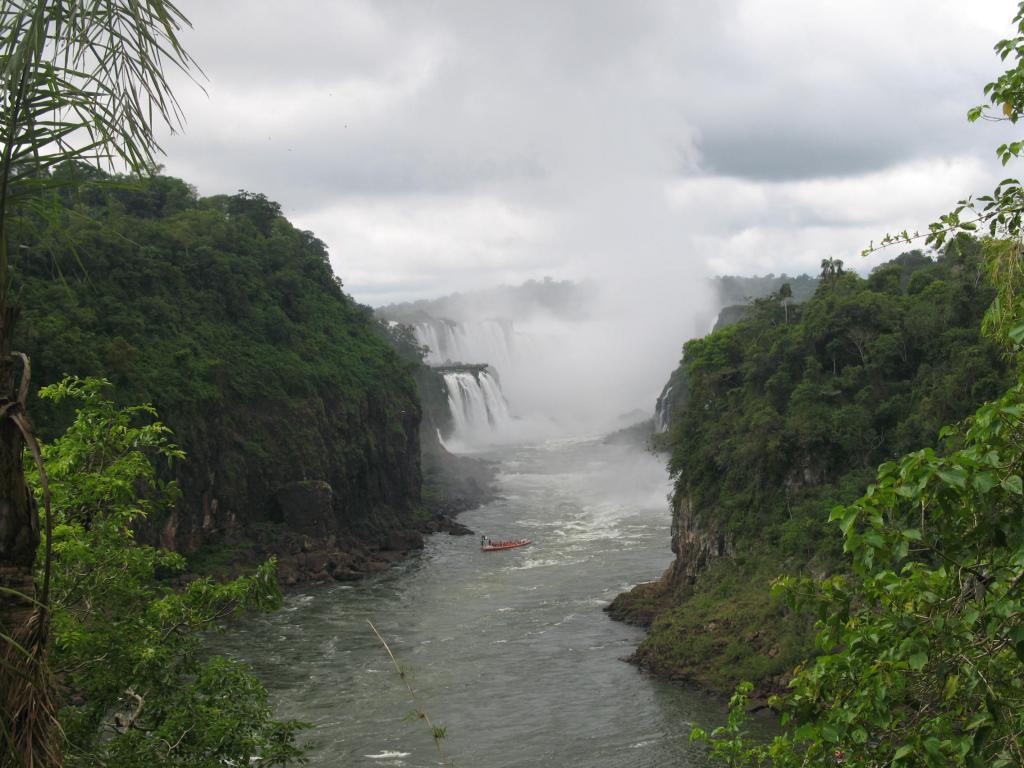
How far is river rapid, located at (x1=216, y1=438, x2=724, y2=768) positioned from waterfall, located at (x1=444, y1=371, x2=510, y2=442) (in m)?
30.3

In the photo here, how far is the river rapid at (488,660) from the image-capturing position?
21891mm

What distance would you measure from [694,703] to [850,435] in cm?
1104

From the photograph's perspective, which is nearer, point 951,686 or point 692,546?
point 951,686

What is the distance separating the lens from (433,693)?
25.9 meters

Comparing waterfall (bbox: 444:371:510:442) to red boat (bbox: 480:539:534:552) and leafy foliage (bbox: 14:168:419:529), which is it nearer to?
leafy foliage (bbox: 14:168:419:529)

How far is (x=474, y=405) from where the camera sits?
83.1m

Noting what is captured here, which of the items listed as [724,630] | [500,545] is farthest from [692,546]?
[500,545]

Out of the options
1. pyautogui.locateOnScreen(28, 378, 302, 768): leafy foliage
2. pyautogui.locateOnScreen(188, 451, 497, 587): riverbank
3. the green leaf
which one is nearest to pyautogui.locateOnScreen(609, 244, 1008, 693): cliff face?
pyautogui.locateOnScreen(188, 451, 497, 587): riverbank

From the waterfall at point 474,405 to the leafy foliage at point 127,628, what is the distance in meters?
71.2

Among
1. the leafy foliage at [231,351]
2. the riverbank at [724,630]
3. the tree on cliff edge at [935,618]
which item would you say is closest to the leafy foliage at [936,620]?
the tree on cliff edge at [935,618]

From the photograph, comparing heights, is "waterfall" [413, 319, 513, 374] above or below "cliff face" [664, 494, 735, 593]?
above

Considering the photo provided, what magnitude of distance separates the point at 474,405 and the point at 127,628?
75.6 metres

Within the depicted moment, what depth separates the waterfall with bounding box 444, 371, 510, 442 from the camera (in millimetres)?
80625

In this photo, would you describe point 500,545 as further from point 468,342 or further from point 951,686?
point 468,342
